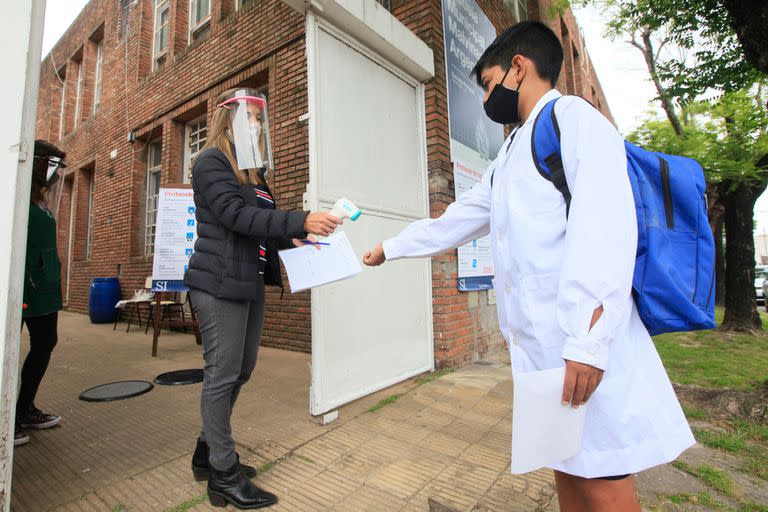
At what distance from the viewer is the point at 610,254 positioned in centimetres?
102

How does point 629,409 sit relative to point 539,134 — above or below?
below

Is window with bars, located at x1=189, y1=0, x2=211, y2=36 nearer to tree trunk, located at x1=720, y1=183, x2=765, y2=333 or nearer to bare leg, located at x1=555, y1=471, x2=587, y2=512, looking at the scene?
bare leg, located at x1=555, y1=471, x2=587, y2=512

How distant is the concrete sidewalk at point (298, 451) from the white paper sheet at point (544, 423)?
116cm

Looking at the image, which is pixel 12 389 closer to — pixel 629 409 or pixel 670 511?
pixel 629 409

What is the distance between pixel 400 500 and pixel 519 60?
2.08 meters

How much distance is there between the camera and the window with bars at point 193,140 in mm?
7559

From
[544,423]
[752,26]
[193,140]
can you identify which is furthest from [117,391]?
[752,26]

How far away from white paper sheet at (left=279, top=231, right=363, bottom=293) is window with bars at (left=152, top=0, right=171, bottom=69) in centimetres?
861

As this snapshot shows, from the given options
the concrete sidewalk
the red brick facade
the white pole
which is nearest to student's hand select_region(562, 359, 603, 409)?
the concrete sidewalk

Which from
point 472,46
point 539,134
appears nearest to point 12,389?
point 539,134

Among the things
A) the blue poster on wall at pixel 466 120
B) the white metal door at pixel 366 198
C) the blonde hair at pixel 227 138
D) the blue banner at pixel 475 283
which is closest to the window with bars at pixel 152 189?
the white metal door at pixel 366 198

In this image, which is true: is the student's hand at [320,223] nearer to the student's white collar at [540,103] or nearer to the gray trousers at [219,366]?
the gray trousers at [219,366]

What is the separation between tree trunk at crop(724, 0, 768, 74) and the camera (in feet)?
10.0

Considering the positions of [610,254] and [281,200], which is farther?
[281,200]
